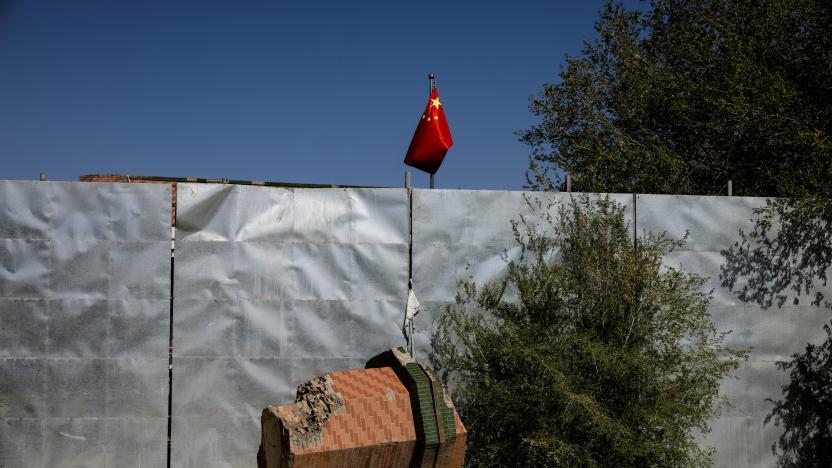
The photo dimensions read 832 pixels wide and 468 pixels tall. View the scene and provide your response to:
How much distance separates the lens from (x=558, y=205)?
7.79 metres

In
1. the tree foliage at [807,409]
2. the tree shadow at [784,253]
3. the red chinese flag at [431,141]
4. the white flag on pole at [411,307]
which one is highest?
the red chinese flag at [431,141]

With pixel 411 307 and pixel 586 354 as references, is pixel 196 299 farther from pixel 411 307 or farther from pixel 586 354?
pixel 586 354

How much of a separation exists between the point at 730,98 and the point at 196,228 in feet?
22.9

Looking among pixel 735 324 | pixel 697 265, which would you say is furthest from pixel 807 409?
pixel 697 265

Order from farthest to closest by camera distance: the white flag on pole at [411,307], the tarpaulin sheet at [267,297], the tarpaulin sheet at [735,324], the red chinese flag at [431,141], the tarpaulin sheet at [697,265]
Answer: the red chinese flag at [431,141]
the tarpaulin sheet at [735,324]
the tarpaulin sheet at [697,265]
the white flag on pole at [411,307]
the tarpaulin sheet at [267,297]

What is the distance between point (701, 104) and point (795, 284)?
5.22 m

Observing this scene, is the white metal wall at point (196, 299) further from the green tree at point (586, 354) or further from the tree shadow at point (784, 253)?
the tree shadow at point (784, 253)

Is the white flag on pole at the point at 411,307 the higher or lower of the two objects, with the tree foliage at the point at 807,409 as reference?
higher

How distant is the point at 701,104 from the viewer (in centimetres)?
1276

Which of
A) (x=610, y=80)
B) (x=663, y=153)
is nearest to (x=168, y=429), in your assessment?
(x=663, y=153)

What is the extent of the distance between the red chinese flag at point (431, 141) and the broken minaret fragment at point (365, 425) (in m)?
3.40

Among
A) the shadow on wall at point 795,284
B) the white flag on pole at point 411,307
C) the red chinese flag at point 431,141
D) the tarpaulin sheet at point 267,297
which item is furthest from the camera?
the red chinese flag at point 431,141

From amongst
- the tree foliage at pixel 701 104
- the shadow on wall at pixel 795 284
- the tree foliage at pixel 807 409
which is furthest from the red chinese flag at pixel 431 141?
the tree foliage at pixel 807 409

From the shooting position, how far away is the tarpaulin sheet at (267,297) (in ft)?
23.7
